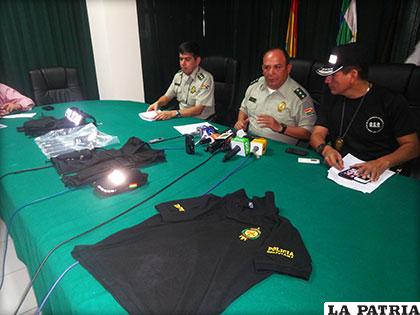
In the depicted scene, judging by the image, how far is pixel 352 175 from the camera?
1.37 metres

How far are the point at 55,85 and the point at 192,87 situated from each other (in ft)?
5.39

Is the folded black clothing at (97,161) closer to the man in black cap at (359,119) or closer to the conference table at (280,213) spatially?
the conference table at (280,213)

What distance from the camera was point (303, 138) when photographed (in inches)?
80.1

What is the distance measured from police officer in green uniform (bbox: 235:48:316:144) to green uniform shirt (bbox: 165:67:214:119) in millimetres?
507

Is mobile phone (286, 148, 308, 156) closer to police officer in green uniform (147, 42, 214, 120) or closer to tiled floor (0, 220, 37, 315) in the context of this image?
police officer in green uniform (147, 42, 214, 120)

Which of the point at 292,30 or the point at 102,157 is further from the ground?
the point at 292,30

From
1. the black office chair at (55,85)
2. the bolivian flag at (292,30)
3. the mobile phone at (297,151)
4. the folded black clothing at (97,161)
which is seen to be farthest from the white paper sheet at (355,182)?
the black office chair at (55,85)

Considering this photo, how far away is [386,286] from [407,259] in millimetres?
158

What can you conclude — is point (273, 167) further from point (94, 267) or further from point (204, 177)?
point (94, 267)

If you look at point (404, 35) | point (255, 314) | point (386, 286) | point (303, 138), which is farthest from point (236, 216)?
point (404, 35)

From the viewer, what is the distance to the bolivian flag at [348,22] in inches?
123

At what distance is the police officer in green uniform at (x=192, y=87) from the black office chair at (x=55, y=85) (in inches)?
47.7

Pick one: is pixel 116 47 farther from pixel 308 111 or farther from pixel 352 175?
pixel 352 175

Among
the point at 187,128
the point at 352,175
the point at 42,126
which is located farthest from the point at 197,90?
the point at 352,175
